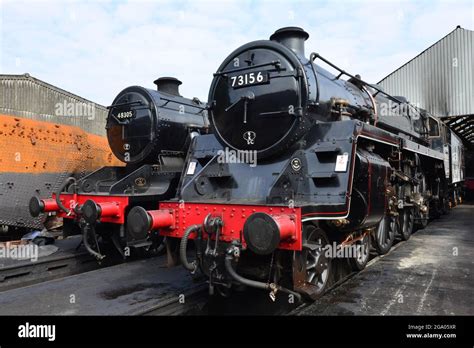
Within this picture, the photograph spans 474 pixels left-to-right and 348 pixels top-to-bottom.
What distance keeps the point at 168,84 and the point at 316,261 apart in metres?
5.23

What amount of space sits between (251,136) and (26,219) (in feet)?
19.8

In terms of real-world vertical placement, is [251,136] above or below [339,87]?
below

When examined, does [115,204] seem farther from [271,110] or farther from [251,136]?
[271,110]

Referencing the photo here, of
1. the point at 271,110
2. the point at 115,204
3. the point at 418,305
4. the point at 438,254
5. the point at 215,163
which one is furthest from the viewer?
the point at 438,254

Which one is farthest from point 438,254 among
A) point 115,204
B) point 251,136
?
point 115,204

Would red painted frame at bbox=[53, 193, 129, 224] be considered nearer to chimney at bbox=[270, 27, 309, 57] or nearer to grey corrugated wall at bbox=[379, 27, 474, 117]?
chimney at bbox=[270, 27, 309, 57]

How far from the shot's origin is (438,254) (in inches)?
252

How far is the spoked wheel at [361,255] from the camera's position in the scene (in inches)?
199

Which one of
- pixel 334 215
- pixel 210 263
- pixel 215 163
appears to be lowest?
pixel 210 263

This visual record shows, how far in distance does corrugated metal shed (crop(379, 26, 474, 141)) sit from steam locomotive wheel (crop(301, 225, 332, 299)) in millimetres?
16095

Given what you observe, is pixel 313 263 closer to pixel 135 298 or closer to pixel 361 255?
pixel 361 255

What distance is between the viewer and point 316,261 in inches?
150

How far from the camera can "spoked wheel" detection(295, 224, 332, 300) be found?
3.58 m

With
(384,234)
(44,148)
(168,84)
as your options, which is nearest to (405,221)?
(384,234)
